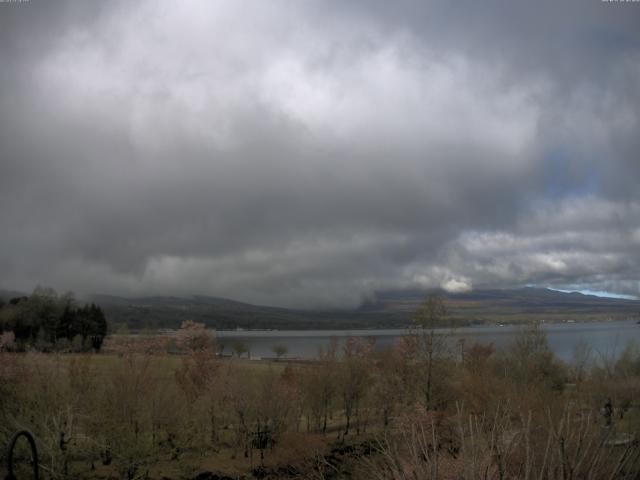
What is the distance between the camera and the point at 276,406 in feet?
140

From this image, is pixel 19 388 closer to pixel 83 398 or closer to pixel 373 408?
pixel 83 398

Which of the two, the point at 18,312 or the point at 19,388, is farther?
the point at 18,312

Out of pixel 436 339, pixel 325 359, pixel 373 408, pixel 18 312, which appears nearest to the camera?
pixel 436 339

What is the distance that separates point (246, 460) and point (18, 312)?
310ft

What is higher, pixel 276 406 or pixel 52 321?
pixel 52 321

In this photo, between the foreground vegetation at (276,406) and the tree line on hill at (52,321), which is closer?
the foreground vegetation at (276,406)

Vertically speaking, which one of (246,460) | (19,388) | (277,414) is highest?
(19,388)

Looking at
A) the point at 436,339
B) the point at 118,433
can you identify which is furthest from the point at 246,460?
the point at 436,339

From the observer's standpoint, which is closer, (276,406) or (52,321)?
(276,406)

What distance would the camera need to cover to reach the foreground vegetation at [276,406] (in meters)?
32.4

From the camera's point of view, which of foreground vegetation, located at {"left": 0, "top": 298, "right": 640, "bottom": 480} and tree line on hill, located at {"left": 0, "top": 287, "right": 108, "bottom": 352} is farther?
tree line on hill, located at {"left": 0, "top": 287, "right": 108, "bottom": 352}

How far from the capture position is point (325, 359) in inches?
2392

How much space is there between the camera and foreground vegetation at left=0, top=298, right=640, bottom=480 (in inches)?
1275

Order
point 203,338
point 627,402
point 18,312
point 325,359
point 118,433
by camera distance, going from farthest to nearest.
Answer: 1. point 18,312
2. point 203,338
3. point 325,359
4. point 627,402
5. point 118,433
